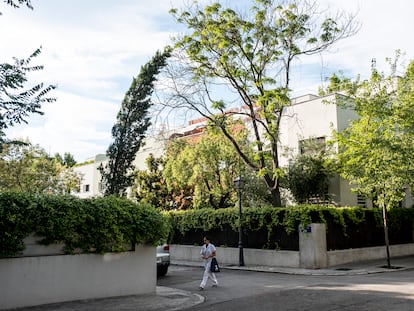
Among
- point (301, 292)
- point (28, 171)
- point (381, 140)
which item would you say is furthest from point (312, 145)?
point (28, 171)

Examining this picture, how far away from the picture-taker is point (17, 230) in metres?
9.69

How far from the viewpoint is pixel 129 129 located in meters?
12.9

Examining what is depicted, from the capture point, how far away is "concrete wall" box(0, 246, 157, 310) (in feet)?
31.6

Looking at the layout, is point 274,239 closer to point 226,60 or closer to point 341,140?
point 341,140

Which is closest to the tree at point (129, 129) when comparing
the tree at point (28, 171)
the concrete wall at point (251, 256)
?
the concrete wall at point (251, 256)

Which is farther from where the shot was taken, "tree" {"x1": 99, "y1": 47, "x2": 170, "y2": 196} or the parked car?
the parked car

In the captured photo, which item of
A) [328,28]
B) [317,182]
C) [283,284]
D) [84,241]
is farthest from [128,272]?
[328,28]

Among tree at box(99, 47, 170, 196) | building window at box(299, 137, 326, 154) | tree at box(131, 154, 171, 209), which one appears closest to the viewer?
tree at box(99, 47, 170, 196)

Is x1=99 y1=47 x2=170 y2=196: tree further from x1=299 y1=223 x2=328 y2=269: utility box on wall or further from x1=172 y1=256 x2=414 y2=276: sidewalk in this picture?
x1=299 y1=223 x2=328 y2=269: utility box on wall

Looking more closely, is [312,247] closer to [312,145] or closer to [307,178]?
[307,178]

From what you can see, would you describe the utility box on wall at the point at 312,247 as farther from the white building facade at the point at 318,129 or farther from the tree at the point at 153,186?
the tree at the point at 153,186

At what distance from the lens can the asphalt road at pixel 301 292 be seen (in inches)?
362

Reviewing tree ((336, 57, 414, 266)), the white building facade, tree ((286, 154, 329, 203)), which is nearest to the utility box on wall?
tree ((336, 57, 414, 266))

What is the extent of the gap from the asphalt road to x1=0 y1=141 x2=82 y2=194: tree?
57.8 feet
